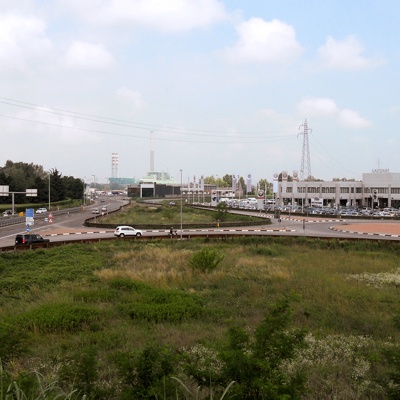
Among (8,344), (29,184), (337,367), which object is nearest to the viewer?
(8,344)

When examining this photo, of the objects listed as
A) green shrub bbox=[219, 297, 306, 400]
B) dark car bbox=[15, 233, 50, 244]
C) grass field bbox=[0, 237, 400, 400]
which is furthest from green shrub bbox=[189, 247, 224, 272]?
dark car bbox=[15, 233, 50, 244]

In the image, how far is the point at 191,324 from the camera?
43.0 ft

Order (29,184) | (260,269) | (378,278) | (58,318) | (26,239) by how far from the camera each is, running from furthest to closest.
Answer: (29,184) → (26,239) → (260,269) → (378,278) → (58,318)

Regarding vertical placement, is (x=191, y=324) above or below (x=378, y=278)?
above

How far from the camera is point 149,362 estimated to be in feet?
21.1

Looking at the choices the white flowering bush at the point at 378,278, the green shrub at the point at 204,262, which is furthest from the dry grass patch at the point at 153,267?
the white flowering bush at the point at 378,278

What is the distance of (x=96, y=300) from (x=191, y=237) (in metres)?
23.9

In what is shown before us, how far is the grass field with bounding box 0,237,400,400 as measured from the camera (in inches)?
258

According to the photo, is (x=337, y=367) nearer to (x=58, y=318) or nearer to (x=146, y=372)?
(x=146, y=372)

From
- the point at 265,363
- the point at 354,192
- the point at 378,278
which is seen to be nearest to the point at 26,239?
the point at 378,278

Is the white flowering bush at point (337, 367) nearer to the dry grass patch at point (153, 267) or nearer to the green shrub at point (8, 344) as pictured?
the green shrub at point (8, 344)

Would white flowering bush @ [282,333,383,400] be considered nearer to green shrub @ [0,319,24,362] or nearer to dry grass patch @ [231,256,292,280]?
green shrub @ [0,319,24,362]

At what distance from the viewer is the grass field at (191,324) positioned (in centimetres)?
655

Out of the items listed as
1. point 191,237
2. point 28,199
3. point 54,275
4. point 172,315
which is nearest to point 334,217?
point 191,237
